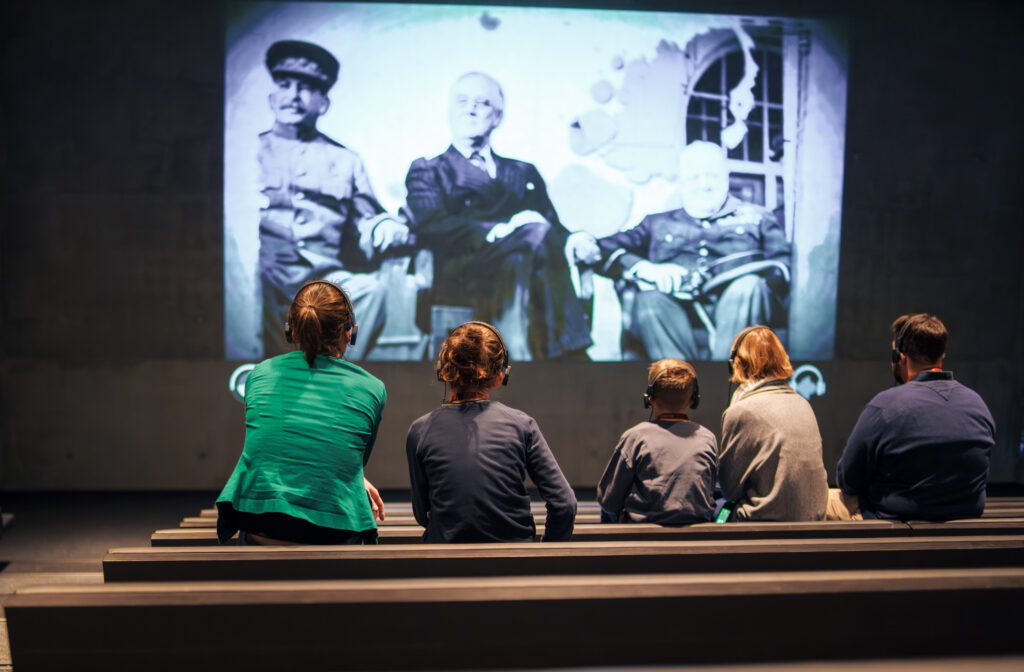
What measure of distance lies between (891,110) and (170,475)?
755 centimetres

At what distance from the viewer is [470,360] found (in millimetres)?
2223

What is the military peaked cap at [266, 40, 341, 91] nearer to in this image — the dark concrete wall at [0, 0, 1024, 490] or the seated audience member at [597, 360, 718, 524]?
the dark concrete wall at [0, 0, 1024, 490]

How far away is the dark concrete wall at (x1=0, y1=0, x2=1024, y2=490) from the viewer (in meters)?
5.92

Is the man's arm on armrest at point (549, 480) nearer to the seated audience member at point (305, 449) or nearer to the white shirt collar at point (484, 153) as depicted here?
the seated audience member at point (305, 449)

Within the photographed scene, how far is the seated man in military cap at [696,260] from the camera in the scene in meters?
6.23

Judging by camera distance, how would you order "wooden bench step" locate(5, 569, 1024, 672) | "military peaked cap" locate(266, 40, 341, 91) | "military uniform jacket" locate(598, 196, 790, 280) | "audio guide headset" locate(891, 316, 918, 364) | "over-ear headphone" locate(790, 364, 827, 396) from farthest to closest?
"over-ear headphone" locate(790, 364, 827, 396), "military uniform jacket" locate(598, 196, 790, 280), "military peaked cap" locate(266, 40, 341, 91), "audio guide headset" locate(891, 316, 918, 364), "wooden bench step" locate(5, 569, 1024, 672)

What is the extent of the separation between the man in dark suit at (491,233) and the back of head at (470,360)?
388cm

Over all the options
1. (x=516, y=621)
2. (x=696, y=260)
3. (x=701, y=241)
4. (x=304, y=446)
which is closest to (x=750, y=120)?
(x=701, y=241)

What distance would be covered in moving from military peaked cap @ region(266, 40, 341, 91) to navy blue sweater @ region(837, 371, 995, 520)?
5.14 m

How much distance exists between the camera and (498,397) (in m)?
6.28

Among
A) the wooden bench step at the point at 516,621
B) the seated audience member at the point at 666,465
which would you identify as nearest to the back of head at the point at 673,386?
the seated audience member at the point at 666,465

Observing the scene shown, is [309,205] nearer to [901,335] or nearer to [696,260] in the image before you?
[696,260]

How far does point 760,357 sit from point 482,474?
1511 mm

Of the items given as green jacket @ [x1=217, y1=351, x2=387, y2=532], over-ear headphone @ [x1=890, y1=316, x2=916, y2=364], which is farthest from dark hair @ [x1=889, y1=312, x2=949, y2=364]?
green jacket @ [x1=217, y1=351, x2=387, y2=532]
